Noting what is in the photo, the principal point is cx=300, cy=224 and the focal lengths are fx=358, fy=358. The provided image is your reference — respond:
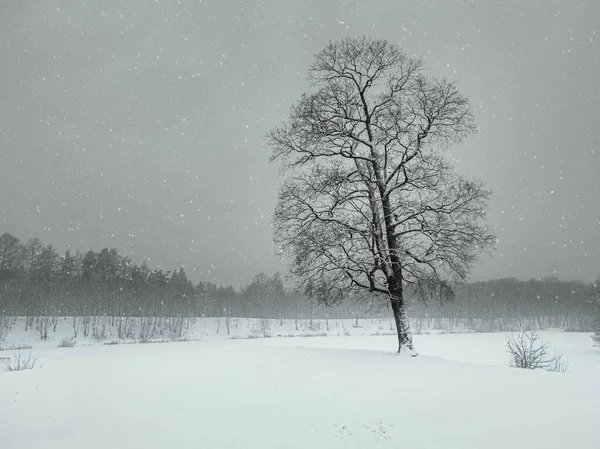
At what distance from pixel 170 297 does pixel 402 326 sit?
76.1 meters

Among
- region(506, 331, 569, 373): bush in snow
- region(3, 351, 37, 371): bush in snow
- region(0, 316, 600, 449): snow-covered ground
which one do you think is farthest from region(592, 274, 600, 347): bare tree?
region(3, 351, 37, 371): bush in snow

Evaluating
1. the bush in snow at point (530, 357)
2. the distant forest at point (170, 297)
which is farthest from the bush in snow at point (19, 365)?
the bush in snow at point (530, 357)

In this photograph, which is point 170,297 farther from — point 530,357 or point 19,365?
point 530,357

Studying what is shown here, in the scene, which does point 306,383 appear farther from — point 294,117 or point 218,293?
point 218,293

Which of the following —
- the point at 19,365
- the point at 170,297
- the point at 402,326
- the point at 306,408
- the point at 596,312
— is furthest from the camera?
the point at 170,297

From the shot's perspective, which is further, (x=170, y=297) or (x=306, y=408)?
(x=170, y=297)

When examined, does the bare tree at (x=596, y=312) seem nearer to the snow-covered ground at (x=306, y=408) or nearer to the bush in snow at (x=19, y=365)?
the snow-covered ground at (x=306, y=408)

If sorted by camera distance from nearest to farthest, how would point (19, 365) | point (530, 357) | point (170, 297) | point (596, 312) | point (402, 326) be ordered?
1. point (19, 365)
2. point (402, 326)
3. point (530, 357)
4. point (596, 312)
5. point (170, 297)

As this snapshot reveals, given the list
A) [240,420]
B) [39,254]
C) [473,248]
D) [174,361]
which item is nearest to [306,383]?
[240,420]

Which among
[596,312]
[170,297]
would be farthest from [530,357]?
[170,297]

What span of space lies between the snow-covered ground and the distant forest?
18.0 feet

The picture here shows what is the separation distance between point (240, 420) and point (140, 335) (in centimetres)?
6354

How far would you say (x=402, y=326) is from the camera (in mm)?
A: 13680

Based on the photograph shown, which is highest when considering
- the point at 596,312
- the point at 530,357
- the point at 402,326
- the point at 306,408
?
the point at 402,326
